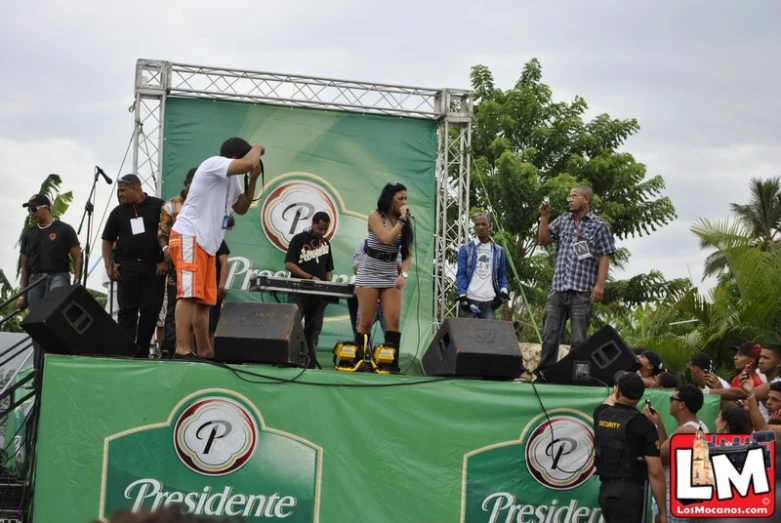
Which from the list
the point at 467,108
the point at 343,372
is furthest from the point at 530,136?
the point at 343,372

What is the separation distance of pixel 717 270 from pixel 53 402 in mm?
28155

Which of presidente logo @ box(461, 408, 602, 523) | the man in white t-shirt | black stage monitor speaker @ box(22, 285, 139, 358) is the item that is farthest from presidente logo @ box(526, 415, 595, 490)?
black stage monitor speaker @ box(22, 285, 139, 358)

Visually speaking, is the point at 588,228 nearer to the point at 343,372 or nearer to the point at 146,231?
the point at 343,372

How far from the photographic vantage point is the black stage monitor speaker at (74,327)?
19.2 ft

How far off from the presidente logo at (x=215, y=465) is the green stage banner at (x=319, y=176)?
12.2 ft

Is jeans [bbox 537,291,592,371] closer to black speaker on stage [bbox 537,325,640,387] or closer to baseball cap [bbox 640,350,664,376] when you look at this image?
black speaker on stage [bbox 537,325,640,387]

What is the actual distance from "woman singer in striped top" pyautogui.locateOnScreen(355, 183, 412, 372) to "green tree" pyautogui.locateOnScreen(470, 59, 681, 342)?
1215cm

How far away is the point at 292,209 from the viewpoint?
10.1m

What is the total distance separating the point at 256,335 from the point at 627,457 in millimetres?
2373

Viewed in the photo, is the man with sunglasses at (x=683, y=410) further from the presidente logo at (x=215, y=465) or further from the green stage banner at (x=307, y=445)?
the presidente logo at (x=215, y=465)

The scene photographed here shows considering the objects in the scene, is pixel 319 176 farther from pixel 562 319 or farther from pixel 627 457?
pixel 627 457

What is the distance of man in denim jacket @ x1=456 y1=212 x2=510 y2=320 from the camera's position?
8.62 metres

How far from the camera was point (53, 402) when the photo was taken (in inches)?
229

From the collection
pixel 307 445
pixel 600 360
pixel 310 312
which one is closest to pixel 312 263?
pixel 310 312
